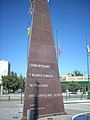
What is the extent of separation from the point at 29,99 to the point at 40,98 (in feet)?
2.82

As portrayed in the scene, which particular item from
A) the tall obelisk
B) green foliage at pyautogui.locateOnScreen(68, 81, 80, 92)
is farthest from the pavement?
green foliage at pyautogui.locateOnScreen(68, 81, 80, 92)

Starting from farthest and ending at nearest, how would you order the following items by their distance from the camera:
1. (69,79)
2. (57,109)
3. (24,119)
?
(69,79) → (57,109) → (24,119)

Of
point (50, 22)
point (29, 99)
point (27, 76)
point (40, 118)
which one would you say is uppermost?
point (50, 22)

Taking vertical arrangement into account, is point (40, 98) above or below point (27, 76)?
below

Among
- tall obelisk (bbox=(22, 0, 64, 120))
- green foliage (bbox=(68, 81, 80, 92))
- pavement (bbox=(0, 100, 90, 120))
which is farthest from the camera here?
green foliage (bbox=(68, 81, 80, 92))

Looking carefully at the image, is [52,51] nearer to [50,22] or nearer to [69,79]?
[50,22]

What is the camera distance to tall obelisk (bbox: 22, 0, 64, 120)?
1360cm

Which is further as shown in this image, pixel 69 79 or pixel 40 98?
pixel 69 79

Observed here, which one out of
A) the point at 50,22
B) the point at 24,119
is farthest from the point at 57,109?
the point at 50,22

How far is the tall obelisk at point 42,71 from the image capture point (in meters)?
13.6

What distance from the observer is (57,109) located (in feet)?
48.3

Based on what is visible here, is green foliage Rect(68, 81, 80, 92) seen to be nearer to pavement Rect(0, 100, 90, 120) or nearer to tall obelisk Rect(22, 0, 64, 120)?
pavement Rect(0, 100, 90, 120)

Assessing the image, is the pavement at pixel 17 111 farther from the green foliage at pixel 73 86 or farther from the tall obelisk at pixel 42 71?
the green foliage at pixel 73 86

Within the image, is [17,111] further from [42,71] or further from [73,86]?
[73,86]
